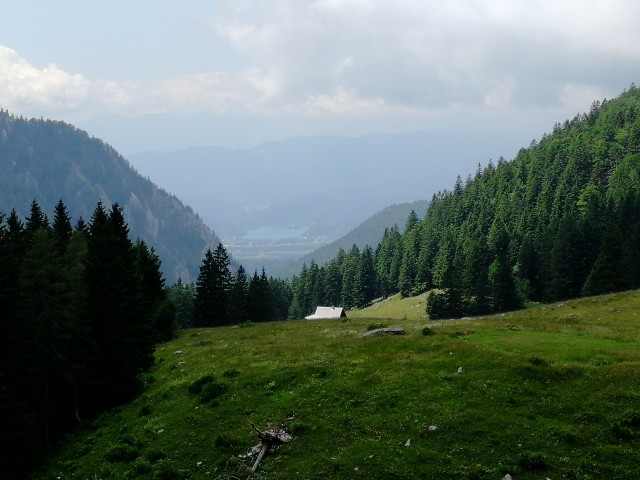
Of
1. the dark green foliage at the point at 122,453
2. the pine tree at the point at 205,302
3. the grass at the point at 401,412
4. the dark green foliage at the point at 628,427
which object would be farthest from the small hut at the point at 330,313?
the dark green foliage at the point at 628,427

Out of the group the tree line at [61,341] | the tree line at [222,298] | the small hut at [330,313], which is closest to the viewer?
the tree line at [61,341]

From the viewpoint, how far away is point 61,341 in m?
35.9

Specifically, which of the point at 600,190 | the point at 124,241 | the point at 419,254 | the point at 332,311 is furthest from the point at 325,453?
the point at 600,190

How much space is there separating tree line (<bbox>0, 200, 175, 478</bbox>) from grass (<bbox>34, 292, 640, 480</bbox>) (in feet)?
8.62

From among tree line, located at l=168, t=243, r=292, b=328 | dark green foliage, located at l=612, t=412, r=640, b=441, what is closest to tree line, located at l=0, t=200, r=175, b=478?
dark green foliage, located at l=612, t=412, r=640, b=441

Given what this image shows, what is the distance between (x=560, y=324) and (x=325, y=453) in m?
26.9

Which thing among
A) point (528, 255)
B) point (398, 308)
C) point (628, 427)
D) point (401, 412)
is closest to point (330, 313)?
point (398, 308)

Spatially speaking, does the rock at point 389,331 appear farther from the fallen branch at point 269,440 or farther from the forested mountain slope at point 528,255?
the forested mountain slope at point 528,255

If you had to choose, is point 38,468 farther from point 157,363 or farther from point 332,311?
point 332,311

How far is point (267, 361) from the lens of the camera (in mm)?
37281

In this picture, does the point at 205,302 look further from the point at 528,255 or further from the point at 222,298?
the point at 528,255

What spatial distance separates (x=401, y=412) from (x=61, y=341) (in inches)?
976

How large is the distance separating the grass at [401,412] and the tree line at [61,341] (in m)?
2.63

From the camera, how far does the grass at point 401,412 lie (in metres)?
21.2
